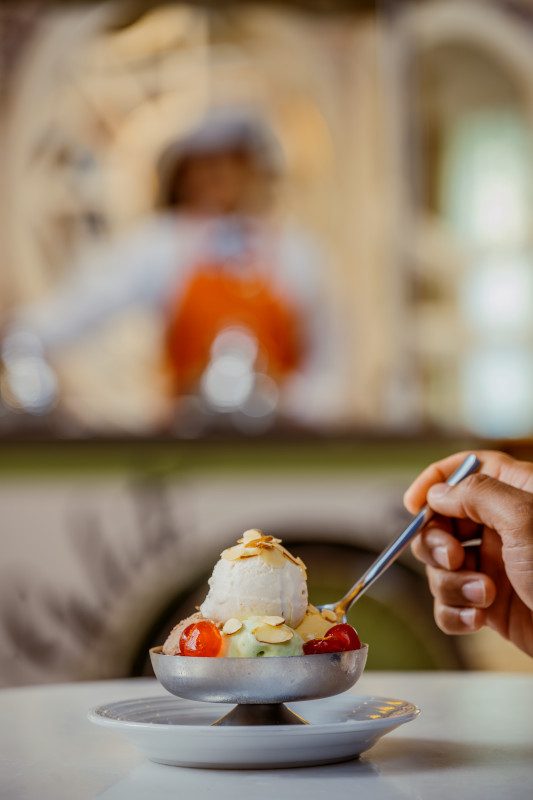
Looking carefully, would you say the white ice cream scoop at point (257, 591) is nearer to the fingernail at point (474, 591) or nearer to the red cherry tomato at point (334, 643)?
the red cherry tomato at point (334, 643)

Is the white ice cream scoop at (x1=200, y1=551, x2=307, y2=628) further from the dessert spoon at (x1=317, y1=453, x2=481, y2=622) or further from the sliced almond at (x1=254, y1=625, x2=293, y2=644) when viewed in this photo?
the dessert spoon at (x1=317, y1=453, x2=481, y2=622)

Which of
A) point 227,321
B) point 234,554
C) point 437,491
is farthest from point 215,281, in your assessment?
point 234,554

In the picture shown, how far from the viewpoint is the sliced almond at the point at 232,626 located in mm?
865

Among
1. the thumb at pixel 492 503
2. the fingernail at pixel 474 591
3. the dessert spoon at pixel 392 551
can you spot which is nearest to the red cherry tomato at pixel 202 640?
the dessert spoon at pixel 392 551

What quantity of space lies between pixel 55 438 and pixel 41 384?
1379mm

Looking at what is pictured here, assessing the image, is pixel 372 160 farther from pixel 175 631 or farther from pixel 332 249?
pixel 175 631

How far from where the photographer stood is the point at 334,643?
87cm

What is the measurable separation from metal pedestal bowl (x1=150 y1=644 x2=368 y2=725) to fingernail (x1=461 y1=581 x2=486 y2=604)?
1.26 feet

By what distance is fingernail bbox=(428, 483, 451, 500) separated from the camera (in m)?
1.15

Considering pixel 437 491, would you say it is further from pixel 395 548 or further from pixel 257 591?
pixel 257 591

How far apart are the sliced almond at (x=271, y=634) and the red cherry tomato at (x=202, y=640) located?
0.03 meters

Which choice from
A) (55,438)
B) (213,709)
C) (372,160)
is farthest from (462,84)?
(213,709)

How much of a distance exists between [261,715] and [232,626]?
0.06m

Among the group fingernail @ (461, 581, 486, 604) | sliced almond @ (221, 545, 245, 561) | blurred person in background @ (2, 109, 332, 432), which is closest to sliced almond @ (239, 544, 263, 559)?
sliced almond @ (221, 545, 245, 561)
